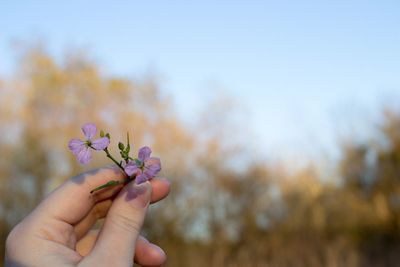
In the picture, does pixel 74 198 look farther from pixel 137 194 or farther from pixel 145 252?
pixel 145 252

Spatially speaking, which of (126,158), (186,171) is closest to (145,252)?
(126,158)

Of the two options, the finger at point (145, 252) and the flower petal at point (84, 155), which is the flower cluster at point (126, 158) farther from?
the finger at point (145, 252)

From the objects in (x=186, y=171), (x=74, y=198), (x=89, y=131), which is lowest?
(x=186, y=171)

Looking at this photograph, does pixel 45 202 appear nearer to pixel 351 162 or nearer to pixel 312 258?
pixel 312 258

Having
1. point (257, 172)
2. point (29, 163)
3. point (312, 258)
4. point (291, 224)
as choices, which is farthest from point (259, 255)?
point (29, 163)

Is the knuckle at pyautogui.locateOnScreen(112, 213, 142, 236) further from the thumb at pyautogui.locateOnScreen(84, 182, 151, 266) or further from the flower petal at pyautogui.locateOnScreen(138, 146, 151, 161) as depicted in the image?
the flower petal at pyautogui.locateOnScreen(138, 146, 151, 161)

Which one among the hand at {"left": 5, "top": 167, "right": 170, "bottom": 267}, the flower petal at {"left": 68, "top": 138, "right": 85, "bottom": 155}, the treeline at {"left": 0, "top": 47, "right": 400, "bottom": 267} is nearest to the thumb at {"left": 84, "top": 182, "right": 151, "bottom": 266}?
the hand at {"left": 5, "top": 167, "right": 170, "bottom": 267}
